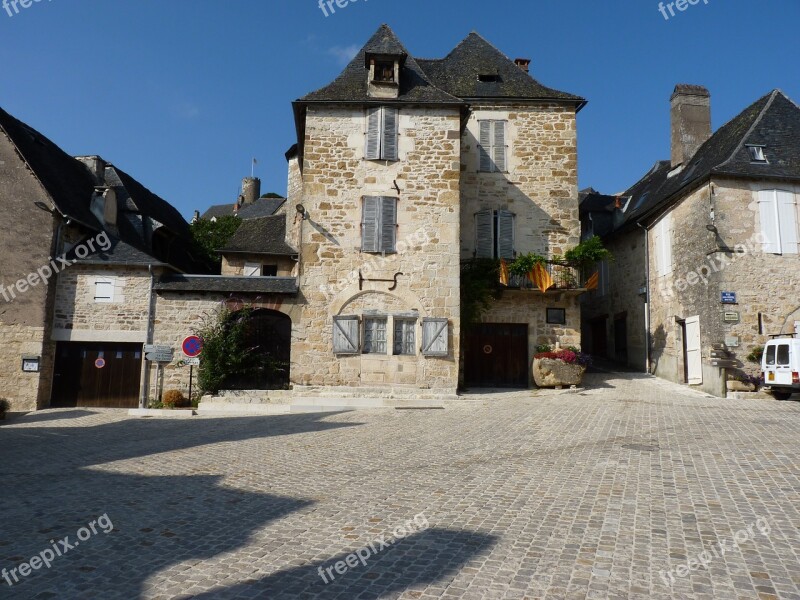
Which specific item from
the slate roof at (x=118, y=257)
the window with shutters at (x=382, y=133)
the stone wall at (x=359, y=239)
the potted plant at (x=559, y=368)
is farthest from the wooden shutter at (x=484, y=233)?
the slate roof at (x=118, y=257)

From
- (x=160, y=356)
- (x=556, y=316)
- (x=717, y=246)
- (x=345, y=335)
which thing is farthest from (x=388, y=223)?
(x=717, y=246)

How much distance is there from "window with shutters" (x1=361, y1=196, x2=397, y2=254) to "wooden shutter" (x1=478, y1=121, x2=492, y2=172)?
13.1ft

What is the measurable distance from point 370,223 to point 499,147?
5475 mm

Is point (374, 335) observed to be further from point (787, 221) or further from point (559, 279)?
point (787, 221)

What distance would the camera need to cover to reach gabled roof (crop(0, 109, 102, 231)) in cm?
1598

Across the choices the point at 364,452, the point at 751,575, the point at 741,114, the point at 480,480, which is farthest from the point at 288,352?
the point at 741,114

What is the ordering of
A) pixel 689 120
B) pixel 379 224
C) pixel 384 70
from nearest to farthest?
pixel 379 224 < pixel 384 70 < pixel 689 120

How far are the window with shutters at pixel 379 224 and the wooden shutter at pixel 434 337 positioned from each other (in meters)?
2.20

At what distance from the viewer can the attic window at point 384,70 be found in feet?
53.8

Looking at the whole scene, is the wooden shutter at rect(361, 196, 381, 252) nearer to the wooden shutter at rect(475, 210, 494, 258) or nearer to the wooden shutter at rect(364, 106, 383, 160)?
the wooden shutter at rect(364, 106, 383, 160)

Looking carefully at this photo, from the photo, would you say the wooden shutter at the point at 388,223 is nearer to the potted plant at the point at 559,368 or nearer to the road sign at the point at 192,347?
the potted plant at the point at 559,368

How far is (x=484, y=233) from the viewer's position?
18.0 meters

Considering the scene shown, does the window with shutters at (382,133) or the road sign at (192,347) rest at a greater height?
→ the window with shutters at (382,133)

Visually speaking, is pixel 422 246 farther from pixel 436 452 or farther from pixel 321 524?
pixel 321 524
